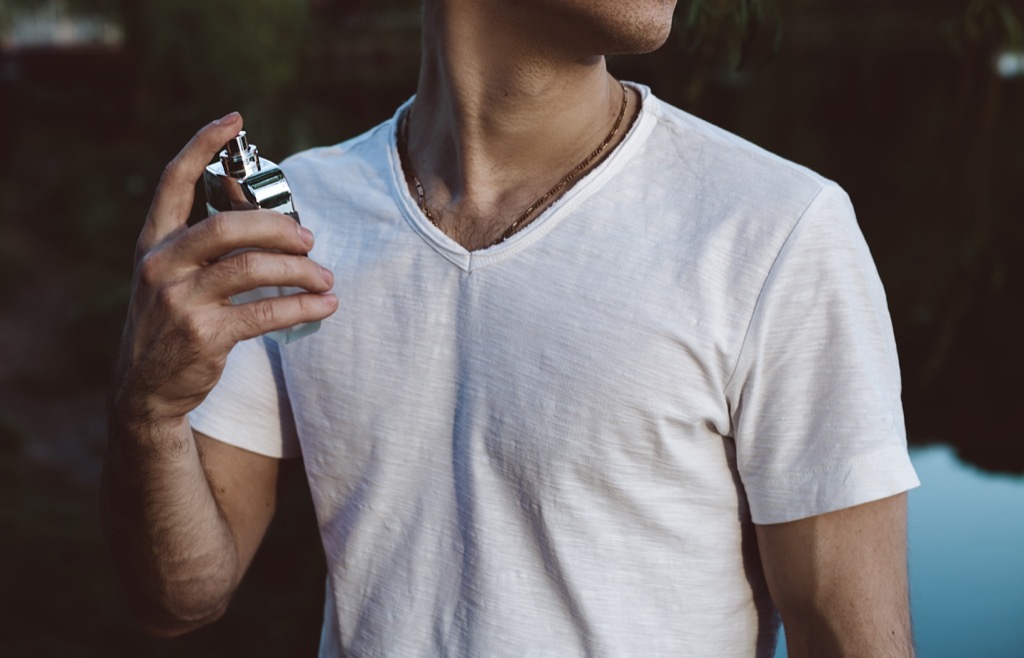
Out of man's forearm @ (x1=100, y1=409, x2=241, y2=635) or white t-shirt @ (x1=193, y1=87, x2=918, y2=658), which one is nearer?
white t-shirt @ (x1=193, y1=87, x2=918, y2=658)

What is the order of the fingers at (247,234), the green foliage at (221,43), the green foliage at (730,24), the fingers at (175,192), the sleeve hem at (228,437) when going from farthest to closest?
the green foliage at (221,43), the green foliage at (730,24), the sleeve hem at (228,437), the fingers at (175,192), the fingers at (247,234)

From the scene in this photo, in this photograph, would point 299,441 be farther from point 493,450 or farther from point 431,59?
point 431,59

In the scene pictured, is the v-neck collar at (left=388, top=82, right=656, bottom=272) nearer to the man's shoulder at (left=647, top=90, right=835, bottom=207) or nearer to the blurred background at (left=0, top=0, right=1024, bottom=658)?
the man's shoulder at (left=647, top=90, right=835, bottom=207)

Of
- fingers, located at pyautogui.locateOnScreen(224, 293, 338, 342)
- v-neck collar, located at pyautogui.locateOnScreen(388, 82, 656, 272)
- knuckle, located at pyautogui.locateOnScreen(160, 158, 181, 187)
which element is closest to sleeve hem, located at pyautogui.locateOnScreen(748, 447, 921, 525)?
v-neck collar, located at pyautogui.locateOnScreen(388, 82, 656, 272)

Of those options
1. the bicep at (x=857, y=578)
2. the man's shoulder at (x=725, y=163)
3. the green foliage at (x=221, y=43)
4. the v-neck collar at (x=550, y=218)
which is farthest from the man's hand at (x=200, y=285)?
the green foliage at (x=221, y=43)

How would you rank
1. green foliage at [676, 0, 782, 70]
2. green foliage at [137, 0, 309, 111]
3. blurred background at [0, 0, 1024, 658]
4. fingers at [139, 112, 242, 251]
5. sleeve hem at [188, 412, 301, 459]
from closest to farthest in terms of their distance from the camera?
fingers at [139, 112, 242, 251], sleeve hem at [188, 412, 301, 459], green foliage at [676, 0, 782, 70], blurred background at [0, 0, 1024, 658], green foliage at [137, 0, 309, 111]

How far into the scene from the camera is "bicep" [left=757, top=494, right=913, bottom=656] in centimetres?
115

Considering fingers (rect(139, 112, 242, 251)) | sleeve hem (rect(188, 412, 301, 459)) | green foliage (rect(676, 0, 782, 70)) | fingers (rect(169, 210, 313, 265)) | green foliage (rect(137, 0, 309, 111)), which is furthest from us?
green foliage (rect(137, 0, 309, 111))

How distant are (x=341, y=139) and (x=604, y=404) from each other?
4386 millimetres

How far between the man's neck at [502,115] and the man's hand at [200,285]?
12.2 inches

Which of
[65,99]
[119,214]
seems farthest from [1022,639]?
[65,99]

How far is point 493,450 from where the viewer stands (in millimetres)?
1287

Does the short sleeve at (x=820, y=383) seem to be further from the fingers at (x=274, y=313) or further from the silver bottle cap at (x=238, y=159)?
the silver bottle cap at (x=238, y=159)

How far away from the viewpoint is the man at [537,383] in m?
1.15
